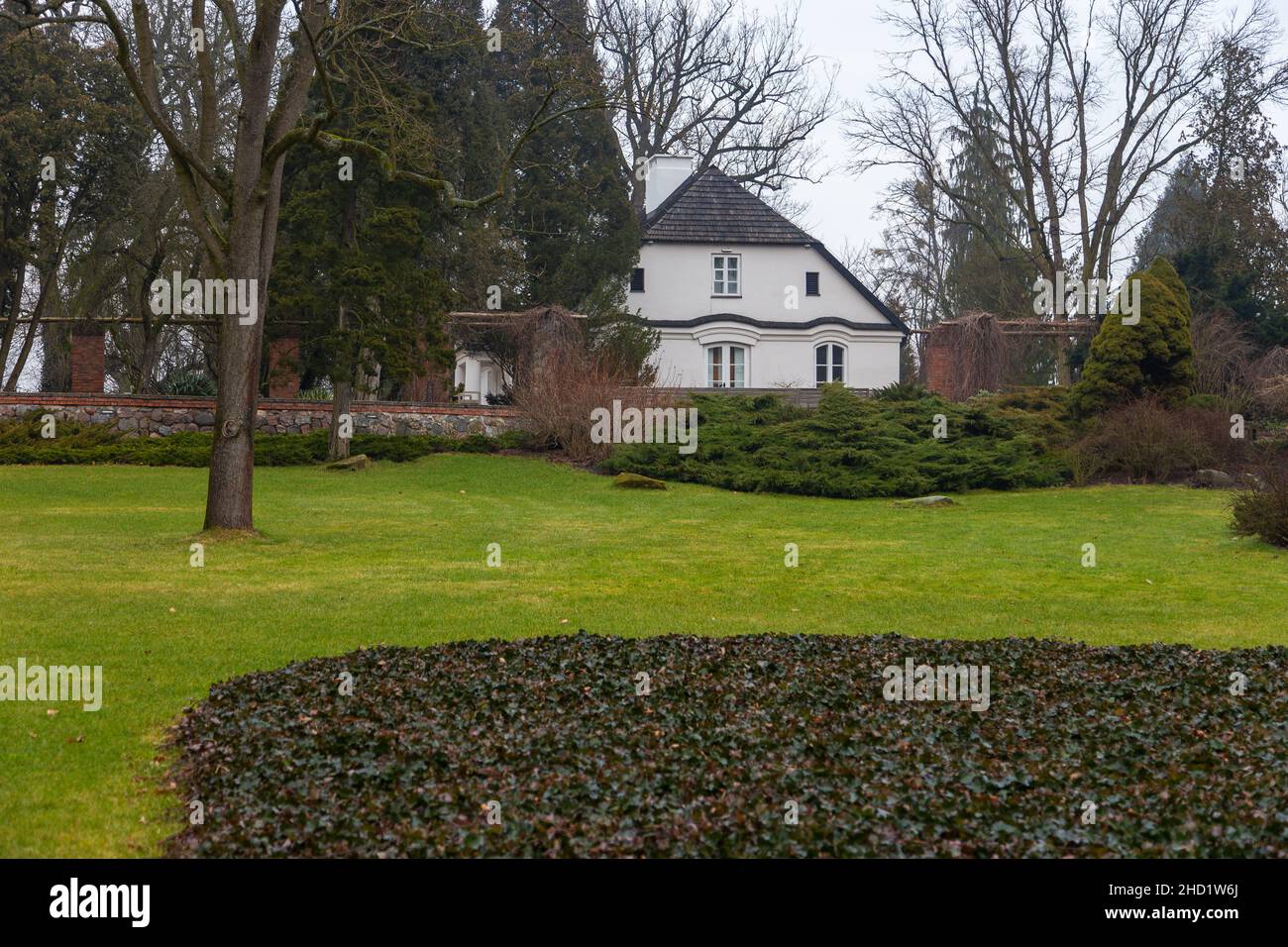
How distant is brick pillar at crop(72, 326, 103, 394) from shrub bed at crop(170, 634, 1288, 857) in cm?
2228

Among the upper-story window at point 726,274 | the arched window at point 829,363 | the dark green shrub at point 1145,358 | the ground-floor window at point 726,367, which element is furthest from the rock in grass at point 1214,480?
the upper-story window at point 726,274

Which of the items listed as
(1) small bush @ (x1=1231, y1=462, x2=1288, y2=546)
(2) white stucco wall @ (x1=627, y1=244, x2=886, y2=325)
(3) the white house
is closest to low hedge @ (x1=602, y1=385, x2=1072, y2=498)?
(1) small bush @ (x1=1231, y1=462, x2=1288, y2=546)

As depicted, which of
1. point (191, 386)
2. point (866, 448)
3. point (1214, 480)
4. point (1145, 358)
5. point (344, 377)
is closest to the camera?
point (1214, 480)

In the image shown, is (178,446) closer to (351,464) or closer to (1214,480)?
(351,464)

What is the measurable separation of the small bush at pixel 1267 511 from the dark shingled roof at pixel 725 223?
72.5ft

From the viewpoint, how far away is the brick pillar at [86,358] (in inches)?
1109

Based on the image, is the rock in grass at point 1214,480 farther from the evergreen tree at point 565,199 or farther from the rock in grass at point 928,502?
the evergreen tree at point 565,199

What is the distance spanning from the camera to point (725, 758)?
625cm

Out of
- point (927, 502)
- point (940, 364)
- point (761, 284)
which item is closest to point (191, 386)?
point (761, 284)

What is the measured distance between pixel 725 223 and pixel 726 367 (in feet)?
14.0

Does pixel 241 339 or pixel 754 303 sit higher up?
pixel 754 303

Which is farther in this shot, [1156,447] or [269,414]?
[269,414]

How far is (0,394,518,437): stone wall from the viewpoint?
2708 centimetres

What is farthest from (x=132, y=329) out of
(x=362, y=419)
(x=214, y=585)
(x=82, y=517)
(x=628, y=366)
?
(x=214, y=585)
